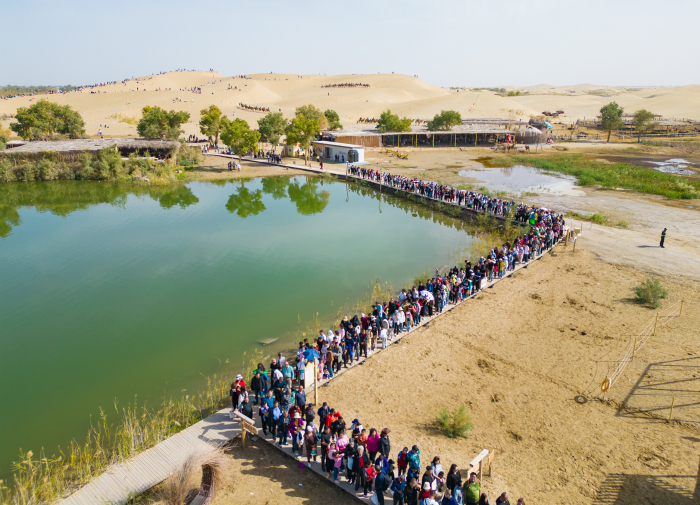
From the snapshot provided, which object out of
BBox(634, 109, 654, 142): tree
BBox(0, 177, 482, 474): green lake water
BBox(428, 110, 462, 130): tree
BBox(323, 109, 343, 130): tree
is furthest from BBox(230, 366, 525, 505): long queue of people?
BBox(634, 109, 654, 142): tree

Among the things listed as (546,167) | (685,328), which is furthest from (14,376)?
(546,167)

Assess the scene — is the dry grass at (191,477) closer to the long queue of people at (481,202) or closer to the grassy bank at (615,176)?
the long queue of people at (481,202)

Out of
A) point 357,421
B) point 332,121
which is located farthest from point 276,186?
point 332,121

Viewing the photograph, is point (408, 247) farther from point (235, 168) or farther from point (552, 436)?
point (235, 168)

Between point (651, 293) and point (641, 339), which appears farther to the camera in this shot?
point (651, 293)

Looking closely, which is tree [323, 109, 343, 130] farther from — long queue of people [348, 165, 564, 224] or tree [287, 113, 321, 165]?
long queue of people [348, 165, 564, 224]

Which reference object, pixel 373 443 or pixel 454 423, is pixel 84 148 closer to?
pixel 373 443

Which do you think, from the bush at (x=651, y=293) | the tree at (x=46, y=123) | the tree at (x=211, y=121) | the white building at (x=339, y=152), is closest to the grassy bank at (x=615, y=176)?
the white building at (x=339, y=152)

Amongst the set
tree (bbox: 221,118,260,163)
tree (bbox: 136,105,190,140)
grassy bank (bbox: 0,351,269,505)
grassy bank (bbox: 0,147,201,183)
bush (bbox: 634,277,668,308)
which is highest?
tree (bbox: 136,105,190,140)
